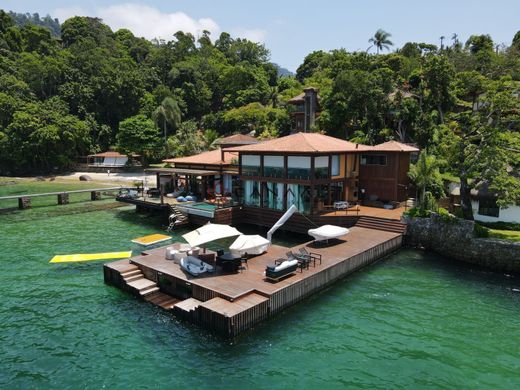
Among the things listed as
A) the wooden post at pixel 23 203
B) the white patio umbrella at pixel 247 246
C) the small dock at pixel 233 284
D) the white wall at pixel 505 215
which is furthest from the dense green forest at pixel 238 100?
the wooden post at pixel 23 203

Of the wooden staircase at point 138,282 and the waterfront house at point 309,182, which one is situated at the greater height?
the waterfront house at point 309,182

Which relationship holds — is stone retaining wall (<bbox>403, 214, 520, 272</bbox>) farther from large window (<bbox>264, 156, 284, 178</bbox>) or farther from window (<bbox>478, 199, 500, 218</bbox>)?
large window (<bbox>264, 156, 284, 178</bbox>)

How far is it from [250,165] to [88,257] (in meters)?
14.0

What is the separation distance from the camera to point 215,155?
38562 millimetres

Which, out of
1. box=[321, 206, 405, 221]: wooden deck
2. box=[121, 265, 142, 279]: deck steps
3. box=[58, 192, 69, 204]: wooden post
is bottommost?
box=[121, 265, 142, 279]: deck steps

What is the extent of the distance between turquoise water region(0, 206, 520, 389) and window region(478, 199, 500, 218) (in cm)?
633

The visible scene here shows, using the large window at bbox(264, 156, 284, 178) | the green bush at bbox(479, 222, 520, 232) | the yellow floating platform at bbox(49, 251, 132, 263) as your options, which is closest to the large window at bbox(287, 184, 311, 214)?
the large window at bbox(264, 156, 284, 178)

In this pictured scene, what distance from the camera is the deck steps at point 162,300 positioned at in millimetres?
16609

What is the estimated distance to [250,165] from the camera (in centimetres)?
3069

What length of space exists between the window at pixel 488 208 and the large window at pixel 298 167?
12.2m

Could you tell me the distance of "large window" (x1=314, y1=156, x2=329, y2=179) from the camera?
27.3 meters

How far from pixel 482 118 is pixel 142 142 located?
57284mm

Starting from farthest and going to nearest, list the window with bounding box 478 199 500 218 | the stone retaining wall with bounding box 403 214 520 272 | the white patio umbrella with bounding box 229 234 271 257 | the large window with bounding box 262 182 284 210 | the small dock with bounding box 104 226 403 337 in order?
the large window with bounding box 262 182 284 210 → the window with bounding box 478 199 500 218 → the stone retaining wall with bounding box 403 214 520 272 → the white patio umbrella with bounding box 229 234 271 257 → the small dock with bounding box 104 226 403 337

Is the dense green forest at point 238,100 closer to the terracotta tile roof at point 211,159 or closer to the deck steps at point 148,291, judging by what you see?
the terracotta tile roof at point 211,159
